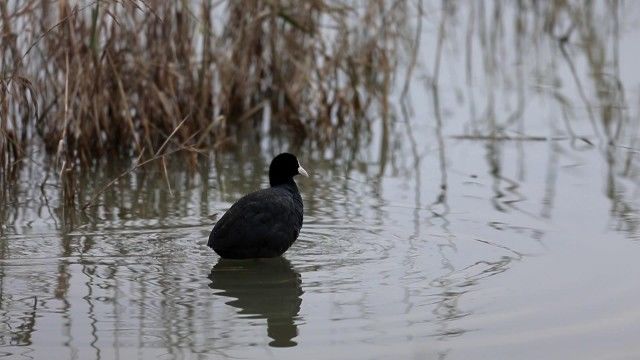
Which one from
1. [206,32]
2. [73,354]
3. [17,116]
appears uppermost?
[206,32]

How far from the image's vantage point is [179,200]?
7.02 metres

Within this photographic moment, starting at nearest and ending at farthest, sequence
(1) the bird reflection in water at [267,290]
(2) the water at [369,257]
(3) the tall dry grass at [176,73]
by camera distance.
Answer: (2) the water at [369,257] → (1) the bird reflection in water at [267,290] → (3) the tall dry grass at [176,73]

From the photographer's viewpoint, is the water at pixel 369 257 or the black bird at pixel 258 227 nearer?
the water at pixel 369 257

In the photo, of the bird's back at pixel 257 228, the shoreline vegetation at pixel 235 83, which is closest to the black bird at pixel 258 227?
the bird's back at pixel 257 228

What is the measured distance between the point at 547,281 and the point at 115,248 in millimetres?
1913

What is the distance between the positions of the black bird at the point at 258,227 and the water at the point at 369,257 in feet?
0.28

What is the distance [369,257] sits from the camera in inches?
225

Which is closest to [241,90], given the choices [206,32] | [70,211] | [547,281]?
[206,32]

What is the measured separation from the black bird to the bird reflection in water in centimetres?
7

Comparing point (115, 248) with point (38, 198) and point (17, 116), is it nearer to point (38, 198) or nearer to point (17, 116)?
point (38, 198)

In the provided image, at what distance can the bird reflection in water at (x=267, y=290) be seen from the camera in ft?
15.4

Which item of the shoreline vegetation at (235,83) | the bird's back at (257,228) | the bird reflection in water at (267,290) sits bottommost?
the bird reflection in water at (267,290)

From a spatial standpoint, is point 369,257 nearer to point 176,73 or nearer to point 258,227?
point 258,227

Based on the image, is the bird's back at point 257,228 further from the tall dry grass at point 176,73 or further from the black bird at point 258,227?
the tall dry grass at point 176,73
